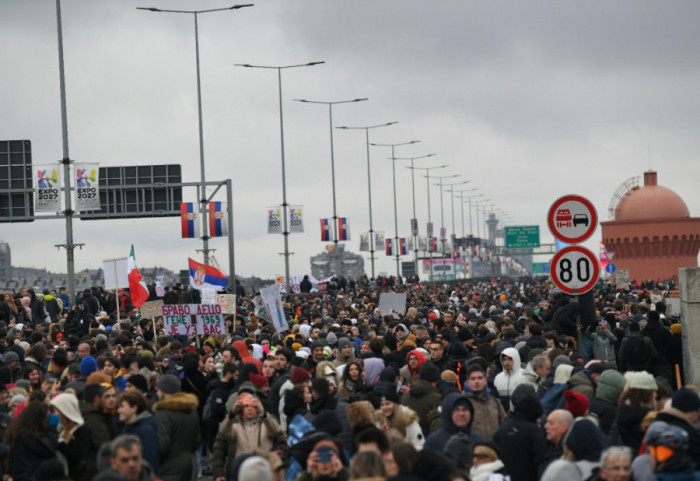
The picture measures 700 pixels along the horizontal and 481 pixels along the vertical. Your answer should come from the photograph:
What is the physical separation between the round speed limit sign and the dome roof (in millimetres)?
84871

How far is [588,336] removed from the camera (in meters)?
16.9

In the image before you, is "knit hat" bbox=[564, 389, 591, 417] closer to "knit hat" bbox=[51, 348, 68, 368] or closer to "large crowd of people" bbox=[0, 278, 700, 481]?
"large crowd of people" bbox=[0, 278, 700, 481]

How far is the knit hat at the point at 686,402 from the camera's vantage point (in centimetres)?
952

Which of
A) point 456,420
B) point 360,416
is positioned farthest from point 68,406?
point 456,420

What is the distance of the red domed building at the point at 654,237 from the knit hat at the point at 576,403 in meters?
87.4

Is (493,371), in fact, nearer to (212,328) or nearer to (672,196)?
(212,328)

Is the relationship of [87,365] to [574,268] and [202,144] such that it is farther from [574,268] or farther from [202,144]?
[202,144]

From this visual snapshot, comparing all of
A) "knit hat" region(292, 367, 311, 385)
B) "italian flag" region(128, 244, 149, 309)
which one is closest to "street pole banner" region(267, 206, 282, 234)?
"italian flag" region(128, 244, 149, 309)

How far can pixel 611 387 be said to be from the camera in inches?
444

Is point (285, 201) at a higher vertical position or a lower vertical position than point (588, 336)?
higher

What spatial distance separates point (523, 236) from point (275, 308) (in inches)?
3883

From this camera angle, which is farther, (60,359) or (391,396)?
(60,359)

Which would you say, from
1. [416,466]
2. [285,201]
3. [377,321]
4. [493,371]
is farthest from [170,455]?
[285,201]

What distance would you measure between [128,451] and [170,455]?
3232 millimetres
